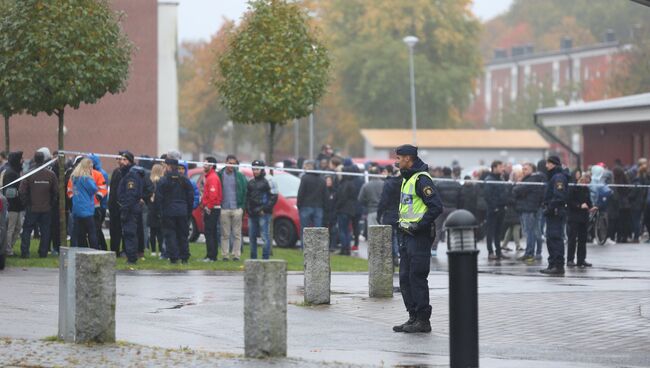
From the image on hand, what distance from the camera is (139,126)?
50.4m

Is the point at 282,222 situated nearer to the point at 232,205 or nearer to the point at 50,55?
the point at 232,205

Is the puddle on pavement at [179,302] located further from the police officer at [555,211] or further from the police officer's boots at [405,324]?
the police officer at [555,211]

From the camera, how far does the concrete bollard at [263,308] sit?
11156 mm

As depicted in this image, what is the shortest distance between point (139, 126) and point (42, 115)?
3664 millimetres

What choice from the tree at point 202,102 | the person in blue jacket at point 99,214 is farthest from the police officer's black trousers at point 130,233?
the tree at point 202,102

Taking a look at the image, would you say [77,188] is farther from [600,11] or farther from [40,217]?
[600,11]

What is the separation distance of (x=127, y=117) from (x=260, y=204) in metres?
27.3

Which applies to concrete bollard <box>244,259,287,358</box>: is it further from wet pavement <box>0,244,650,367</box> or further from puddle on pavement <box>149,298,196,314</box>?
puddle on pavement <box>149,298,196,314</box>

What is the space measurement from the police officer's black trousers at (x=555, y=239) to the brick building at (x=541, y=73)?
67389 millimetres

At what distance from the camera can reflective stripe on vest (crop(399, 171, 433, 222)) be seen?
13609 mm

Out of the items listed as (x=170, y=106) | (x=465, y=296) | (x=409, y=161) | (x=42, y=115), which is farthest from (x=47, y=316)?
(x=170, y=106)

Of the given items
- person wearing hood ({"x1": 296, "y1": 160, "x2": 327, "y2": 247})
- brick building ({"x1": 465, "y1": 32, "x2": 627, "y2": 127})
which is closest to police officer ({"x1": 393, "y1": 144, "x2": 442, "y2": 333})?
person wearing hood ({"x1": 296, "y1": 160, "x2": 327, "y2": 247})

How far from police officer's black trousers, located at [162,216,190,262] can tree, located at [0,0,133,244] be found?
1584 millimetres

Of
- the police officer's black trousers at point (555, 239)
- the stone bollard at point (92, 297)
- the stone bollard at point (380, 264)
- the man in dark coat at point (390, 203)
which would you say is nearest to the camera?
the stone bollard at point (92, 297)
